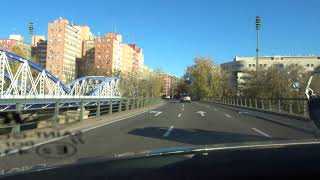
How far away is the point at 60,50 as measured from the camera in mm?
153125

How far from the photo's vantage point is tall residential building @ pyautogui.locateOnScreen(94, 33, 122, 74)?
168500 millimetres

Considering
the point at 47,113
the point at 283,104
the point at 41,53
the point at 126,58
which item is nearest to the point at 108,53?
the point at 126,58

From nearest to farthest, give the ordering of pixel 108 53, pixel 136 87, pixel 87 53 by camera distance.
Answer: pixel 136 87, pixel 108 53, pixel 87 53

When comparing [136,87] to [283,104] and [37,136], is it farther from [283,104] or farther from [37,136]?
[37,136]

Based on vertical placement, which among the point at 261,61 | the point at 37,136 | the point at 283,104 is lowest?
the point at 37,136

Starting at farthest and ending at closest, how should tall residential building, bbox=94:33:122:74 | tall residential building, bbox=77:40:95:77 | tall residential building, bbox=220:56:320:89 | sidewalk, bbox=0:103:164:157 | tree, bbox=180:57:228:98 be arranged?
1. tall residential building, bbox=77:40:95:77
2. tall residential building, bbox=94:33:122:74
3. tall residential building, bbox=220:56:320:89
4. tree, bbox=180:57:228:98
5. sidewalk, bbox=0:103:164:157

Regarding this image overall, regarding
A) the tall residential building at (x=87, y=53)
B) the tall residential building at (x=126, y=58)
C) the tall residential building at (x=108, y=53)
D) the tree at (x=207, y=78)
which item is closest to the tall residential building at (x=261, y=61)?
the tree at (x=207, y=78)

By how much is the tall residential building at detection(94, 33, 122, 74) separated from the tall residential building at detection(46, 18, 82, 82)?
43.2ft

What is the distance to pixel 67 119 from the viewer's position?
2411 centimetres

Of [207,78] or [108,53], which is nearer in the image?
[207,78]

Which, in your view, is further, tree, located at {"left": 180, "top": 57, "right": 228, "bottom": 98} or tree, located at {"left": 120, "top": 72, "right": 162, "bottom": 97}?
tree, located at {"left": 180, "top": 57, "right": 228, "bottom": 98}

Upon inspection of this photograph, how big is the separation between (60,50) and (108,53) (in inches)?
853

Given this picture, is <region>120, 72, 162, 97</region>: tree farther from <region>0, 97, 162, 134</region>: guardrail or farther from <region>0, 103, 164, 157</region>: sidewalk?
<region>0, 103, 164, 157</region>: sidewalk

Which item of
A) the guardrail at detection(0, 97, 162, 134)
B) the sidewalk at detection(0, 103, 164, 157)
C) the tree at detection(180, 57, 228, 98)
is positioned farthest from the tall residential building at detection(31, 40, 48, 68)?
the sidewalk at detection(0, 103, 164, 157)
